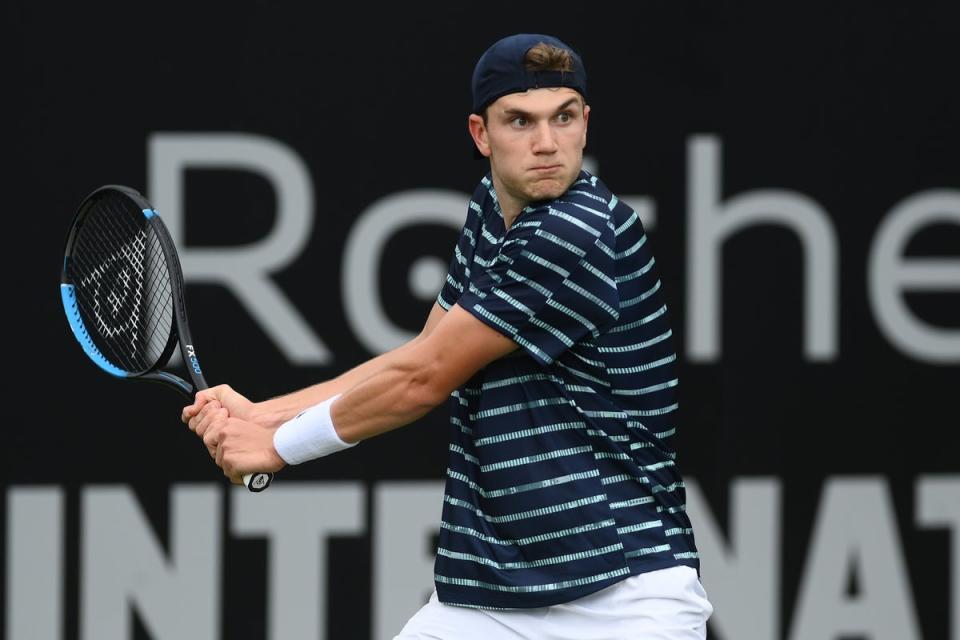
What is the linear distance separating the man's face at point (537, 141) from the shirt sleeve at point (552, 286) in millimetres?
59

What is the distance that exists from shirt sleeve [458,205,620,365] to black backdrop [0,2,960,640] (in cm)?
180

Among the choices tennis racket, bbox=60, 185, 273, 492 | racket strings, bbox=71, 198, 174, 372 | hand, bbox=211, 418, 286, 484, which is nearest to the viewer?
hand, bbox=211, 418, 286, 484

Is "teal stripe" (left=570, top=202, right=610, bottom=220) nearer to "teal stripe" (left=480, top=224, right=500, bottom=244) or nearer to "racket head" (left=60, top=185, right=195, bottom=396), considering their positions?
"teal stripe" (left=480, top=224, right=500, bottom=244)

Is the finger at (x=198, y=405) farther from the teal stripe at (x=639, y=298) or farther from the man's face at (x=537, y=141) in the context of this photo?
the teal stripe at (x=639, y=298)

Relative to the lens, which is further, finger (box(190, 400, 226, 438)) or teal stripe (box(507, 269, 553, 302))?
finger (box(190, 400, 226, 438))

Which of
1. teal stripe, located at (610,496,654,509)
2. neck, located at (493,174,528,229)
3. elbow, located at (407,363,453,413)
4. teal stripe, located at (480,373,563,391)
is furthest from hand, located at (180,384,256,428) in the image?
teal stripe, located at (610,496,654,509)

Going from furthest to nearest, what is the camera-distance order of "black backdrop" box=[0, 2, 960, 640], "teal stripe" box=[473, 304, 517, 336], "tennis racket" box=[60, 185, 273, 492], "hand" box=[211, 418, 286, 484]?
"black backdrop" box=[0, 2, 960, 640] → "tennis racket" box=[60, 185, 273, 492] → "hand" box=[211, 418, 286, 484] → "teal stripe" box=[473, 304, 517, 336]

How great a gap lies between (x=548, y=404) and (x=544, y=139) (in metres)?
0.44

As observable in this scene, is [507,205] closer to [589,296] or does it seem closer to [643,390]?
[589,296]

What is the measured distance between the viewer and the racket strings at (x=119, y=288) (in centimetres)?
351

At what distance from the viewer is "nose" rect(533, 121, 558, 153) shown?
2797mm

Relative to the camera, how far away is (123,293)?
3.77m

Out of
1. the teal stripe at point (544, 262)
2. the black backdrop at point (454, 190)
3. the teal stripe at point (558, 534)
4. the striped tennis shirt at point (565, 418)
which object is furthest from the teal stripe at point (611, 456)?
the black backdrop at point (454, 190)

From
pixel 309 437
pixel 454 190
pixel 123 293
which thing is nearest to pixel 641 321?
pixel 309 437
